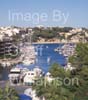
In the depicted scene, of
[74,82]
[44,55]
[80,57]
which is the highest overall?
[80,57]

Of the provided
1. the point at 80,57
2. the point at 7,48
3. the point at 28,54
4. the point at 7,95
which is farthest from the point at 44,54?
the point at 80,57

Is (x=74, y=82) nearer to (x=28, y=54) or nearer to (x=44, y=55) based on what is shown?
(x=28, y=54)

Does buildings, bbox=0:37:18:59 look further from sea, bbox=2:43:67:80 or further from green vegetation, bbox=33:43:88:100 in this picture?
green vegetation, bbox=33:43:88:100

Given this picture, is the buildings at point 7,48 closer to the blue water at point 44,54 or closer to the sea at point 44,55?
the sea at point 44,55

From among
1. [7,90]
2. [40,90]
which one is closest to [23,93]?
[7,90]

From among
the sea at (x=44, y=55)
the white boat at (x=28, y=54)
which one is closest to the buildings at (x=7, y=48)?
the white boat at (x=28, y=54)

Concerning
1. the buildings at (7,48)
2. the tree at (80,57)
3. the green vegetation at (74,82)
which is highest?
the tree at (80,57)

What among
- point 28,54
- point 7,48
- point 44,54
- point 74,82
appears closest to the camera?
point 74,82

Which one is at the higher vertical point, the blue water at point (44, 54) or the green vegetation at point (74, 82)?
the green vegetation at point (74, 82)

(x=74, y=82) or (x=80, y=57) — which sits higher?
(x=80, y=57)
